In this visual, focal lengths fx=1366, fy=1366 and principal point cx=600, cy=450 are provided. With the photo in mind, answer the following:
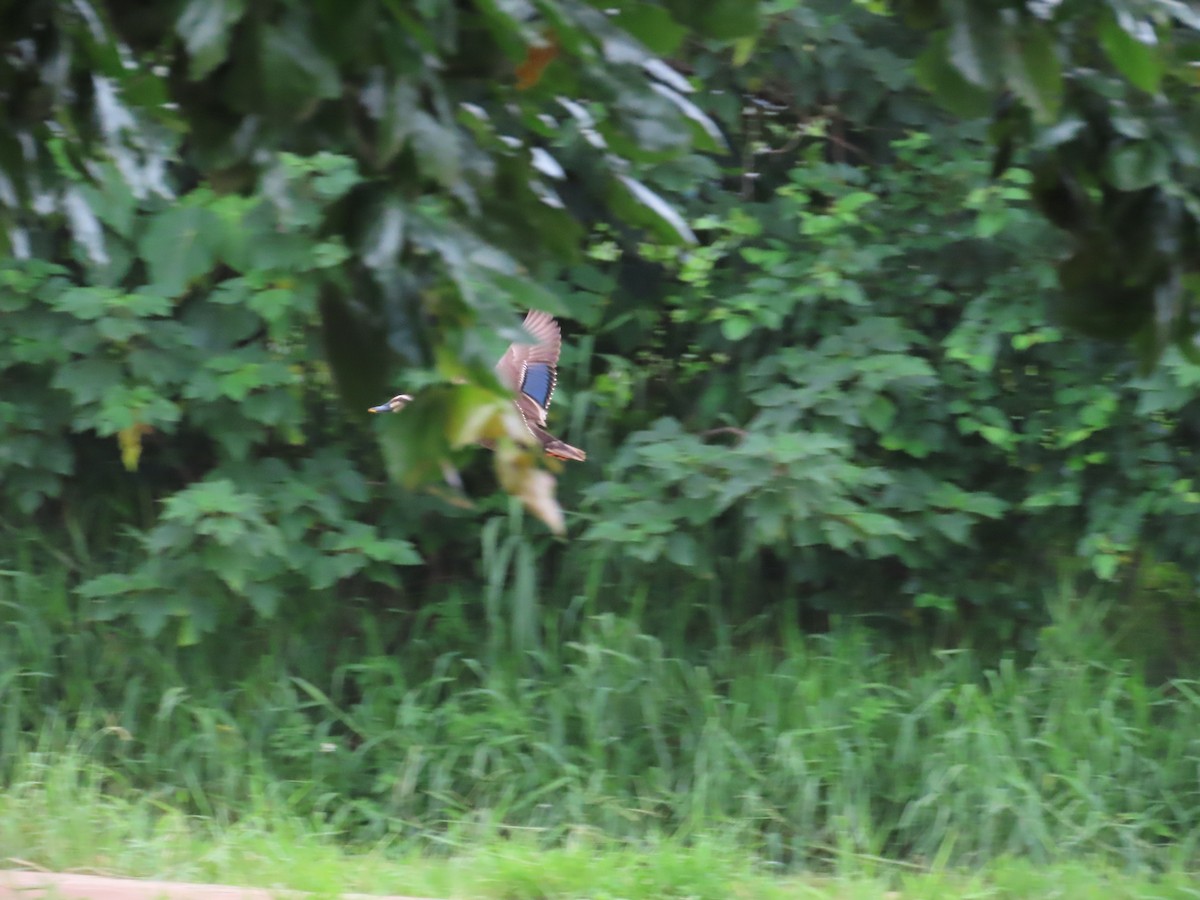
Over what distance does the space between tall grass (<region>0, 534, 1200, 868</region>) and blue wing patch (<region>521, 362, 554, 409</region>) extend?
3.08 ft

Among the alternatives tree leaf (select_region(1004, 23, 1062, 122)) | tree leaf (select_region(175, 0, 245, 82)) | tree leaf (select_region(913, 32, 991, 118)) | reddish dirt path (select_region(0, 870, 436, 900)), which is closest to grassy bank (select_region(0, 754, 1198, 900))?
reddish dirt path (select_region(0, 870, 436, 900))

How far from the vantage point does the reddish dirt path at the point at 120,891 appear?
3.47 metres

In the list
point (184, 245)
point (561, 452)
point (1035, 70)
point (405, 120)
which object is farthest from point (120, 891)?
point (1035, 70)

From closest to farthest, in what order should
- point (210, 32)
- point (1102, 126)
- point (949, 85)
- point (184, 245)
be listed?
point (210, 32)
point (949, 85)
point (1102, 126)
point (184, 245)

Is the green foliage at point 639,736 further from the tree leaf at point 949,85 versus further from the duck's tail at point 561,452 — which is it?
the tree leaf at point 949,85

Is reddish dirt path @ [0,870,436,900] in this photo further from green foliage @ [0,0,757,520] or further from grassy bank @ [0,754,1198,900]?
green foliage @ [0,0,757,520]

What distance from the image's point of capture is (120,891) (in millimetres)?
3525

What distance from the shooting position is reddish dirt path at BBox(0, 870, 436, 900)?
3475mm

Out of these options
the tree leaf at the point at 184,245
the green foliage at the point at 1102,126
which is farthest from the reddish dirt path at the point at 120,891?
the green foliage at the point at 1102,126

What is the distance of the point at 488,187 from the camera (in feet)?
5.14

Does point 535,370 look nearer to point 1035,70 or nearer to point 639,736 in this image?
point 639,736

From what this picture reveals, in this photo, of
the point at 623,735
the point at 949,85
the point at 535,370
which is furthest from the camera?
the point at 623,735

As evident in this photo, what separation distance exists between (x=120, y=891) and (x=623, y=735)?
180 centimetres

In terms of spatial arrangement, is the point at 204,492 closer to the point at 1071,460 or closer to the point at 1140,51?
the point at 1071,460
